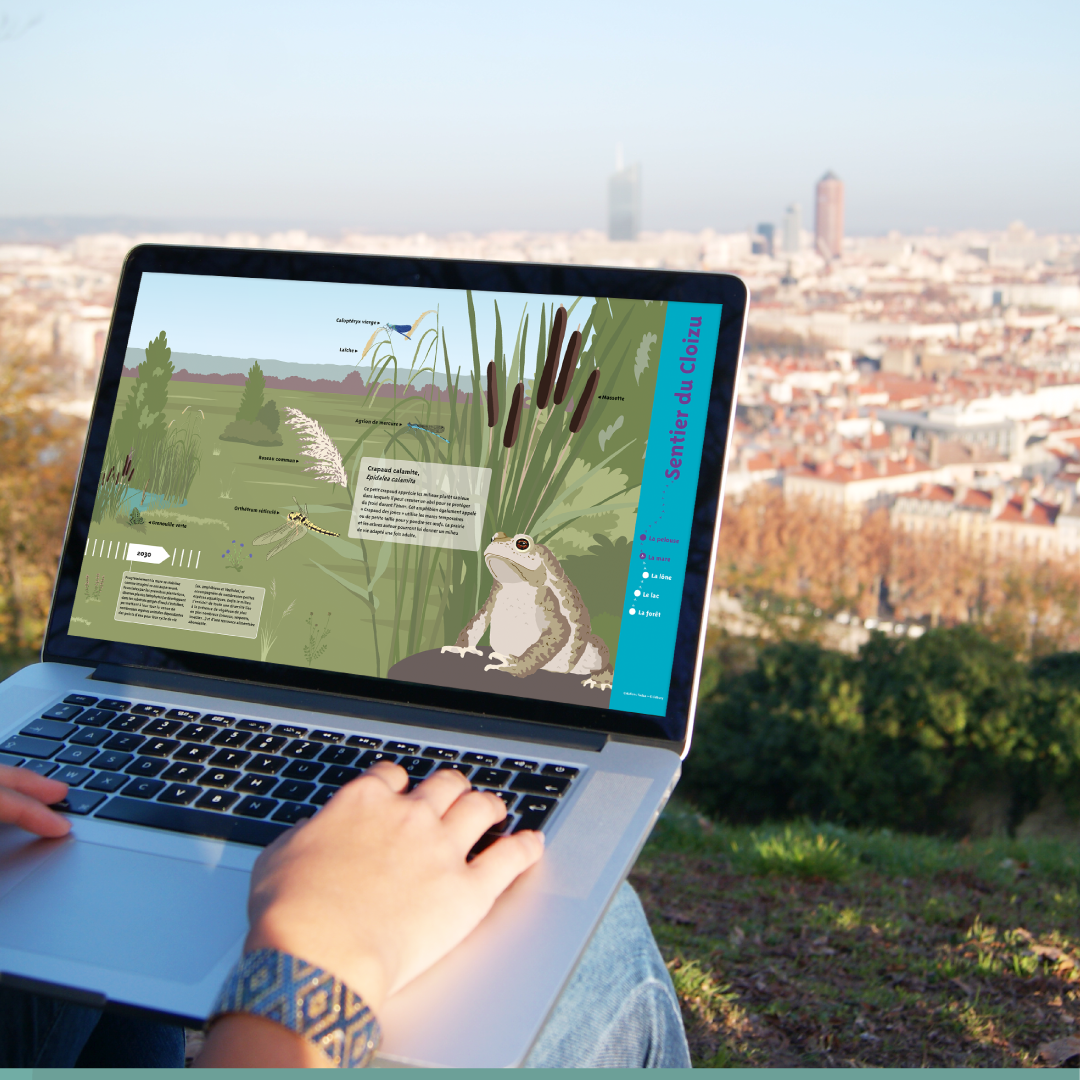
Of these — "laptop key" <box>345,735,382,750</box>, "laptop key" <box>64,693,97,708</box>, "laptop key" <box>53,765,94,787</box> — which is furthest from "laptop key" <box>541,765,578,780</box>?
"laptop key" <box>64,693,97,708</box>

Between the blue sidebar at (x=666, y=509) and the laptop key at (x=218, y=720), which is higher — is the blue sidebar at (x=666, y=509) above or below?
above

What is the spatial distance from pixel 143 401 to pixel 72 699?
44cm

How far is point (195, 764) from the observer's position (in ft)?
3.74

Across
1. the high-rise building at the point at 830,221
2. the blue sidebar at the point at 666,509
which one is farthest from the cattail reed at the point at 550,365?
the high-rise building at the point at 830,221

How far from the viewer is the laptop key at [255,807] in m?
1.04

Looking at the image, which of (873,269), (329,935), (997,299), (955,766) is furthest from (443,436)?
(873,269)

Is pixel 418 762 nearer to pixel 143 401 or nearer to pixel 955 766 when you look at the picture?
pixel 143 401

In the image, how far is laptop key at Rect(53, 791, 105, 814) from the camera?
1060mm

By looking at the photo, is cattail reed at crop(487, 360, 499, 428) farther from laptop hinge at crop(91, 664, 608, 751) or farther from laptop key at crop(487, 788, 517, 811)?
laptop key at crop(487, 788, 517, 811)

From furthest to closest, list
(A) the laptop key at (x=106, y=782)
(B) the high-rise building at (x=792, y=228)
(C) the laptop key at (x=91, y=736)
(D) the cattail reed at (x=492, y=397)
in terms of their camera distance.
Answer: (B) the high-rise building at (x=792, y=228), (D) the cattail reed at (x=492, y=397), (C) the laptop key at (x=91, y=736), (A) the laptop key at (x=106, y=782)

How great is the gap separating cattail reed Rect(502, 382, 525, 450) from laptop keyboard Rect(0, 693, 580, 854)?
1.36 ft

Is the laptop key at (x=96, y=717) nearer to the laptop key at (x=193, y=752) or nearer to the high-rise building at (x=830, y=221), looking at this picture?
the laptop key at (x=193, y=752)

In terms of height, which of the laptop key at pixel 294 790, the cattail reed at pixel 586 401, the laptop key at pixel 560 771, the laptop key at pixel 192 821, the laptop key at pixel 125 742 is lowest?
the laptop key at pixel 192 821

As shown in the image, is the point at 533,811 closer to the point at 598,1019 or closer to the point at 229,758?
the point at 598,1019
